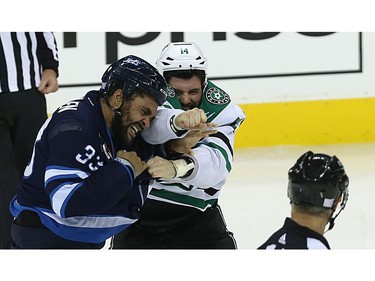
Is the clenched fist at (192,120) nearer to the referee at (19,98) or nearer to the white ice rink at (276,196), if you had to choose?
the referee at (19,98)

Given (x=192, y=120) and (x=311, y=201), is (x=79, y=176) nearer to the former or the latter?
(x=192, y=120)

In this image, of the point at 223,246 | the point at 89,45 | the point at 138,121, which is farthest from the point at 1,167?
the point at 89,45

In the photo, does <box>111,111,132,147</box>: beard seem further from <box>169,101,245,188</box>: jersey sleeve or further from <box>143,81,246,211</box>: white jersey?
<box>169,101,245,188</box>: jersey sleeve

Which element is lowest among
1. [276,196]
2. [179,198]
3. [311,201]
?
[276,196]

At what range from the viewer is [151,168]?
2303 mm

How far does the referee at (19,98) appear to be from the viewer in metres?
3.44

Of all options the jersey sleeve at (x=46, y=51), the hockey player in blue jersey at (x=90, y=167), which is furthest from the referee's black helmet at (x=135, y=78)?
the jersey sleeve at (x=46, y=51)

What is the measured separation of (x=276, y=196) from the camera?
4.43 metres

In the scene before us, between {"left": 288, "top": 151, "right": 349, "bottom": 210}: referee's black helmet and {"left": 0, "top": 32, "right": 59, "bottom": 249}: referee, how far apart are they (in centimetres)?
148

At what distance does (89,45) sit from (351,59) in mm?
1570

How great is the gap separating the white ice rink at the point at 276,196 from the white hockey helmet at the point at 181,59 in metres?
1.04

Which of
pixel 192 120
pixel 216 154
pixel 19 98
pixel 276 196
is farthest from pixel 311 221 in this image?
pixel 276 196

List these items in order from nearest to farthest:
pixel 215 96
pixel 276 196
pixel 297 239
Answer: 1. pixel 297 239
2. pixel 215 96
3. pixel 276 196

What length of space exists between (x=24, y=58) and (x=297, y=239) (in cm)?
182
